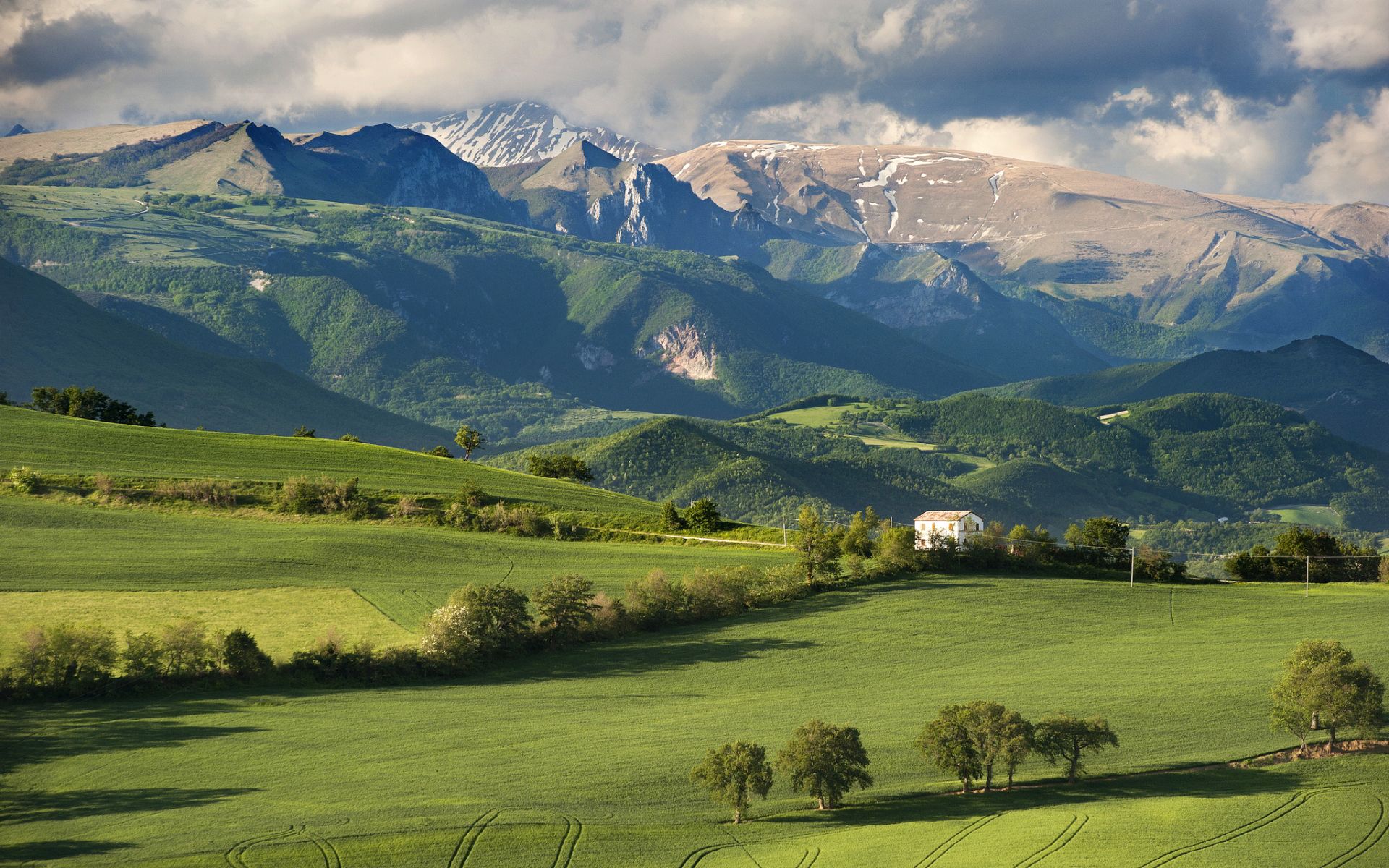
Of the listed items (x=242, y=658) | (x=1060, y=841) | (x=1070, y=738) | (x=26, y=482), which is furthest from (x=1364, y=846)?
(x=26, y=482)

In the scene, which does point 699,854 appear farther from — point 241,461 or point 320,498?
A: point 241,461

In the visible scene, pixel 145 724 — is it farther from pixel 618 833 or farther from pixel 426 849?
pixel 618 833

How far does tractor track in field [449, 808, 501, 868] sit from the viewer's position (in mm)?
66562

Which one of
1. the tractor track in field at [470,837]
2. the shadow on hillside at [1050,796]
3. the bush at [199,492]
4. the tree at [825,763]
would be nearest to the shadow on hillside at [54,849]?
the tractor track in field at [470,837]

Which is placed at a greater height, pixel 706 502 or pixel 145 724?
pixel 706 502

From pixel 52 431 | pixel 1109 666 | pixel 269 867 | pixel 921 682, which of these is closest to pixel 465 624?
pixel 921 682

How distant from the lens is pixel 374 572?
4916 inches

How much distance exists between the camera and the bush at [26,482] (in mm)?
138875

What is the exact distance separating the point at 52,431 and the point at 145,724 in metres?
91.3

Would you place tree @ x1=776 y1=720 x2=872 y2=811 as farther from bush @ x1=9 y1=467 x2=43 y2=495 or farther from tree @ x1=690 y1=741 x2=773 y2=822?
bush @ x1=9 y1=467 x2=43 y2=495

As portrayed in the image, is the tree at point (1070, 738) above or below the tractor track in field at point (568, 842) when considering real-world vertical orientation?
above

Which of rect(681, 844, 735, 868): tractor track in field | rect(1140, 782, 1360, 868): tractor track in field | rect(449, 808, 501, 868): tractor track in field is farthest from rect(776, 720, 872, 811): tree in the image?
rect(1140, 782, 1360, 868): tractor track in field

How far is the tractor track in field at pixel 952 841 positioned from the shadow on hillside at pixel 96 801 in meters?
35.3

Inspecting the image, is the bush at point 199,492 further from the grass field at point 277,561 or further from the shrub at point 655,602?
the shrub at point 655,602
